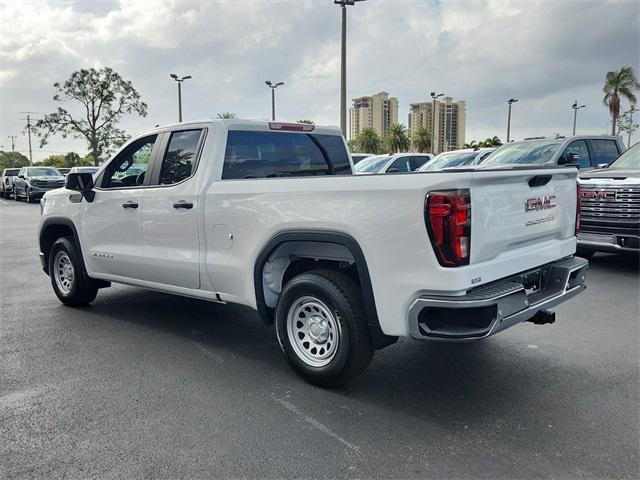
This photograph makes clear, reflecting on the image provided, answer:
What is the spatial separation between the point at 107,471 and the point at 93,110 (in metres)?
44.1

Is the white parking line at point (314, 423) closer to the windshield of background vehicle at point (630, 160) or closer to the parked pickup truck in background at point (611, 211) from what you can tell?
the parked pickup truck in background at point (611, 211)

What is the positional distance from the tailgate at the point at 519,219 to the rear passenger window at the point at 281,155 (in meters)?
2.17

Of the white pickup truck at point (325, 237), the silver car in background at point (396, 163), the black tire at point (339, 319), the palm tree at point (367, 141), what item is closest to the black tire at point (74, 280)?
the white pickup truck at point (325, 237)

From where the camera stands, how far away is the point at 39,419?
363 cm

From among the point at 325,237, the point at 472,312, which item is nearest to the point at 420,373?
the point at 472,312

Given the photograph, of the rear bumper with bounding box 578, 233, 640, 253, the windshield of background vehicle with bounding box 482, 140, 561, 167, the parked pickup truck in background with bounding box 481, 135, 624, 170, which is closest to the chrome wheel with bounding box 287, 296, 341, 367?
the rear bumper with bounding box 578, 233, 640, 253

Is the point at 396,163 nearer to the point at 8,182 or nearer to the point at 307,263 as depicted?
the point at 307,263

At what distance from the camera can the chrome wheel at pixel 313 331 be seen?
12.9 feet

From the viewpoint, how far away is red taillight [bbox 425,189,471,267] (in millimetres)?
3221

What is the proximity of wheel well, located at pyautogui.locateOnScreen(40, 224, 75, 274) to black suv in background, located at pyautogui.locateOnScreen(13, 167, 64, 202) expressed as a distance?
23.9 metres

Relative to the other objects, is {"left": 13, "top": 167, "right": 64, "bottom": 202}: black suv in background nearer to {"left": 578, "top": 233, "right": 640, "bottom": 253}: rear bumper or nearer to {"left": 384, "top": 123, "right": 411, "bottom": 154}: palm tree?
{"left": 578, "top": 233, "right": 640, "bottom": 253}: rear bumper

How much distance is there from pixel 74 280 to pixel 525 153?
8.33m

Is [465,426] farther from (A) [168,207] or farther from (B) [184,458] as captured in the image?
(A) [168,207]

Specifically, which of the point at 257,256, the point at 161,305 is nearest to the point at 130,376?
the point at 257,256
